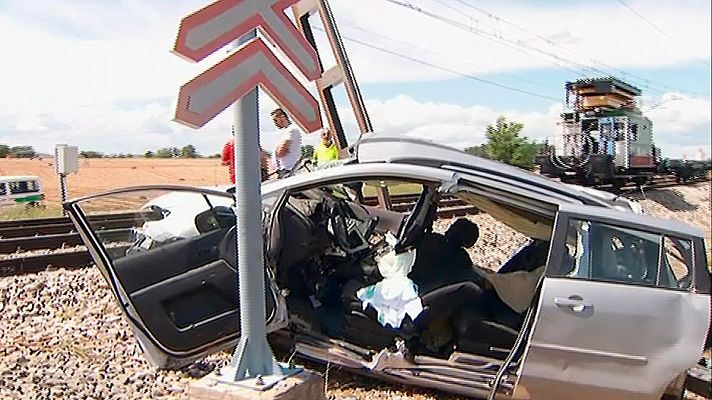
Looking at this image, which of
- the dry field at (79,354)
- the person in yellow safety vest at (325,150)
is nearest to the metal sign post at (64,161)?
the person in yellow safety vest at (325,150)

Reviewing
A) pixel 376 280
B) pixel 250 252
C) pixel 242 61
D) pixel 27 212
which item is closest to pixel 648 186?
pixel 27 212

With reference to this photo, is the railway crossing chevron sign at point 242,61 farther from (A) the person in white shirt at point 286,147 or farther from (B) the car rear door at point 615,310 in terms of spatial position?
(A) the person in white shirt at point 286,147

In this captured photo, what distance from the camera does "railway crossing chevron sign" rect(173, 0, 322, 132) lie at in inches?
116

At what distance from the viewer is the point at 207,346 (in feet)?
14.2

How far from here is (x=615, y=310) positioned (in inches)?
157

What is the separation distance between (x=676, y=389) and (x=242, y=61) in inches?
123

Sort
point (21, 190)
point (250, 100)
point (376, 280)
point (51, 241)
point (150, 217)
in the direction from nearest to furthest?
point (250, 100) → point (150, 217) → point (376, 280) → point (51, 241) → point (21, 190)

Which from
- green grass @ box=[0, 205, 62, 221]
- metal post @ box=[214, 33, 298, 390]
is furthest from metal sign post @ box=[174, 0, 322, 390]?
green grass @ box=[0, 205, 62, 221]

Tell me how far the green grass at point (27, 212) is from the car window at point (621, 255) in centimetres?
1316

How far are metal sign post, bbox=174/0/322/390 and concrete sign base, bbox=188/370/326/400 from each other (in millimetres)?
37

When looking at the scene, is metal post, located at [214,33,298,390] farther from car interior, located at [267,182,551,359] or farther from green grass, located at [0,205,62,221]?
green grass, located at [0,205,62,221]

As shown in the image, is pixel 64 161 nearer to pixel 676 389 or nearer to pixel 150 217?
pixel 150 217

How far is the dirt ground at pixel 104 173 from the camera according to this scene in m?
17.3

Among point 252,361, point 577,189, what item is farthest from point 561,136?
point 252,361
